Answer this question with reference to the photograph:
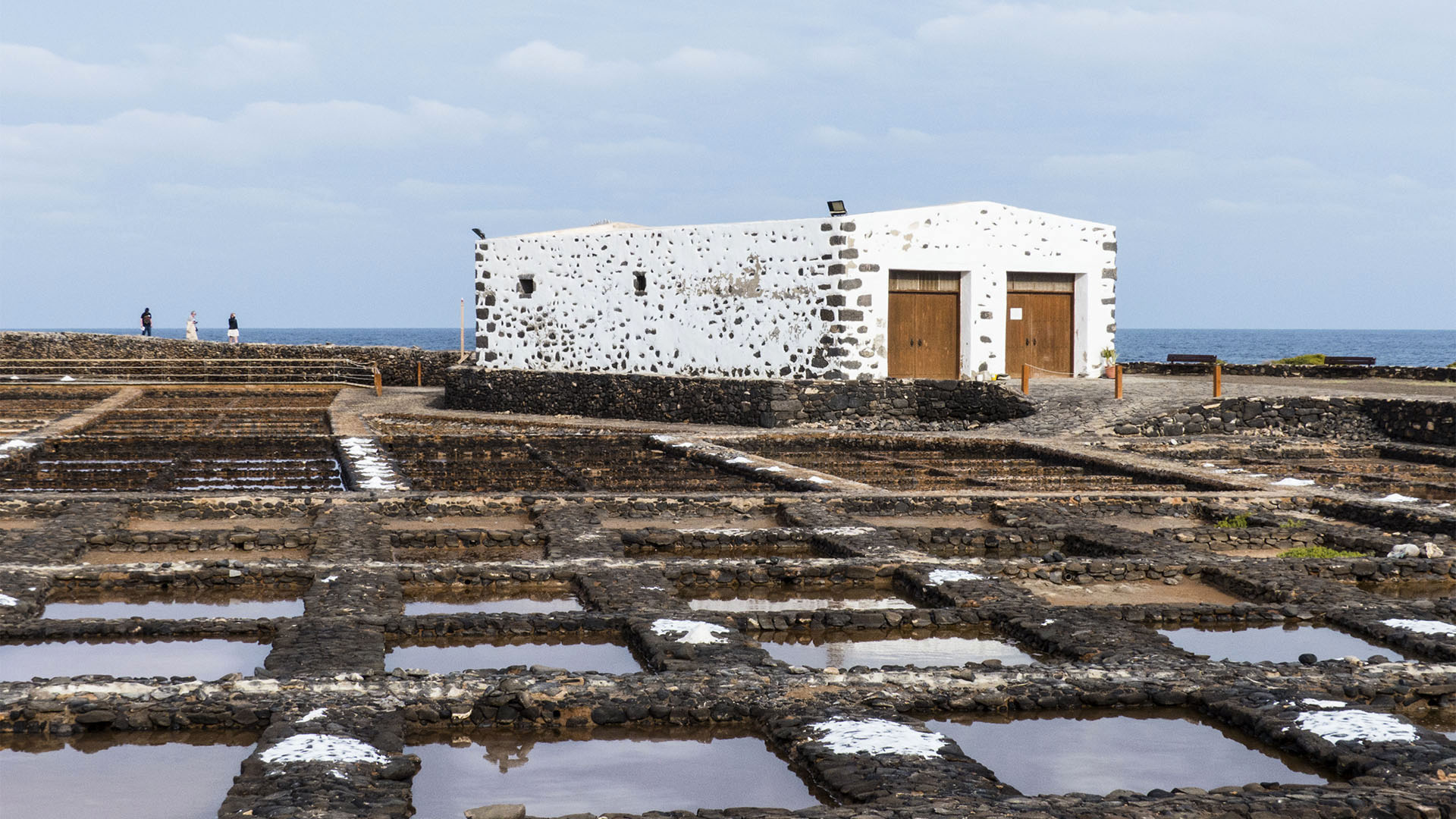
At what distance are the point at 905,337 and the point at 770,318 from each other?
7.03 feet

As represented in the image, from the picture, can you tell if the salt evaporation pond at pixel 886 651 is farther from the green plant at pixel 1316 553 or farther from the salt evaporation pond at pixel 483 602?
the green plant at pixel 1316 553

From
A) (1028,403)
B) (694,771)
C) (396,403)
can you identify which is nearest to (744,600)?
(694,771)

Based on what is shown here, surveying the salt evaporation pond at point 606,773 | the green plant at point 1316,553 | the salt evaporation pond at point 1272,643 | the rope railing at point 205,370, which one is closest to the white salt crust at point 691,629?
the salt evaporation pond at point 606,773

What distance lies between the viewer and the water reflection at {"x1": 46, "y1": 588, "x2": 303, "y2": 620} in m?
7.14

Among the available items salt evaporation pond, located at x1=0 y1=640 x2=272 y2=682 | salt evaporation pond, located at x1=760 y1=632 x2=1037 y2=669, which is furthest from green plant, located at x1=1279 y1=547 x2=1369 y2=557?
Result: salt evaporation pond, located at x1=0 y1=640 x2=272 y2=682

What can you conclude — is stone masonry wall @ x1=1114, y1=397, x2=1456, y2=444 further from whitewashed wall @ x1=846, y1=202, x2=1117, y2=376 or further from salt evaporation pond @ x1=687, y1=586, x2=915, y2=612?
salt evaporation pond @ x1=687, y1=586, x2=915, y2=612

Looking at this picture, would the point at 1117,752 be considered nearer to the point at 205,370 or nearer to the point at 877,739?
the point at 877,739

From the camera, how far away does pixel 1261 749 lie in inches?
201

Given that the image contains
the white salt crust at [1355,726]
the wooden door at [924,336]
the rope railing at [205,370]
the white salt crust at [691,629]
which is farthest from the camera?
the rope railing at [205,370]

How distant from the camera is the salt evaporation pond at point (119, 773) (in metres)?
4.34

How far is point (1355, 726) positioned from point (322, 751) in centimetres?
369

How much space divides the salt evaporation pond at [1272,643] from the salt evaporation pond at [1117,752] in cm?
120

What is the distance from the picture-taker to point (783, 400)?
818 inches

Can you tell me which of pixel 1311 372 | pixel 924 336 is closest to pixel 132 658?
pixel 924 336
